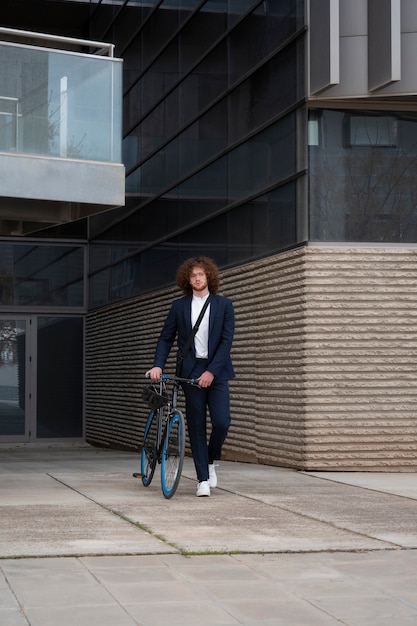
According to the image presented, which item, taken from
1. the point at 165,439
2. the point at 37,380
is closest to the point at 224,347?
the point at 165,439

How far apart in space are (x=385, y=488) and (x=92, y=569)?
4975mm

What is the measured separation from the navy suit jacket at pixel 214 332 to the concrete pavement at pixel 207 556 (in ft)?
3.37

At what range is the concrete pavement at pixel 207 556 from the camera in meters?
4.80

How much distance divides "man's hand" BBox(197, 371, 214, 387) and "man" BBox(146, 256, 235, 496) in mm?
58

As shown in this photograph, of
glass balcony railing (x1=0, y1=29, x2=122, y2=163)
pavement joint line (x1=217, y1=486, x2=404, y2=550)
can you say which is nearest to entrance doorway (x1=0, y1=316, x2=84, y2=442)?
glass balcony railing (x1=0, y1=29, x2=122, y2=163)

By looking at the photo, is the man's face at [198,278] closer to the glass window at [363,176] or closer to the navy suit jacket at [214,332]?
the navy suit jacket at [214,332]

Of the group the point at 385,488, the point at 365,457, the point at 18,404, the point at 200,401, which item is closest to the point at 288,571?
the point at 200,401

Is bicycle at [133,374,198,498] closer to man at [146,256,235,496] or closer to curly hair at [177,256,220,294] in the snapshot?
man at [146,256,235,496]

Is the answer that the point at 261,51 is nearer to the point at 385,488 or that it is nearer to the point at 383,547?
the point at 385,488

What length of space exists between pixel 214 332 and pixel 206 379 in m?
0.44

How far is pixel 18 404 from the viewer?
24016 mm

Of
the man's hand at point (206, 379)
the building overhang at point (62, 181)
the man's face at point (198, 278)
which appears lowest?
the man's hand at point (206, 379)

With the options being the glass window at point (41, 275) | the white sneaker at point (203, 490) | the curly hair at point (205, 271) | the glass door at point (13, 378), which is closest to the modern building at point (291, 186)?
the curly hair at point (205, 271)

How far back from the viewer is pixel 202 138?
666 inches
